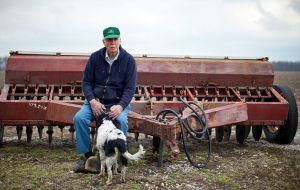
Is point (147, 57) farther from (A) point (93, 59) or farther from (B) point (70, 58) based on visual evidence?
(A) point (93, 59)

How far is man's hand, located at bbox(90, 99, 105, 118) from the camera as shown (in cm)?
546

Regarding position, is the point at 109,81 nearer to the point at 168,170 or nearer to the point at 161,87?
the point at 168,170

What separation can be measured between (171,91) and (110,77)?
9.86ft

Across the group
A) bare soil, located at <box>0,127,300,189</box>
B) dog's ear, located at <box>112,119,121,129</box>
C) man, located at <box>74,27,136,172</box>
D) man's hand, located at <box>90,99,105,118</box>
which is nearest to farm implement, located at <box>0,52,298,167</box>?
bare soil, located at <box>0,127,300,189</box>

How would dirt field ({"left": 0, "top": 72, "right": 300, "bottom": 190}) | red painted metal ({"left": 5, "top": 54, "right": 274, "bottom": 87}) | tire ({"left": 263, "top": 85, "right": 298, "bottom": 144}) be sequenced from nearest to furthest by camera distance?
dirt field ({"left": 0, "top": 72, "right": 300, "bottom": 190})
tire ({"left": 263, "top": 85, "right": 298, "bottom": 144})
red painted metal ({"left": 5, "top": 54, "right": 274, "bottom": 87})

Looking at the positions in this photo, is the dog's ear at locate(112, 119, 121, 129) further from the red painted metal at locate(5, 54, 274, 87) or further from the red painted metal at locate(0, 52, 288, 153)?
the red painted metal at locate(5, 54, 274, 87)

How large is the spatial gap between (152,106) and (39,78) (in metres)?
2.44

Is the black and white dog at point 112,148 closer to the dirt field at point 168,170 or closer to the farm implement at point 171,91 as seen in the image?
the dirt field at point 168,170

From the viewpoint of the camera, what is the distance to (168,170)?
18.9 feet

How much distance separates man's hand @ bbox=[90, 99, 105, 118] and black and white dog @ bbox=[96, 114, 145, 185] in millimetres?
394

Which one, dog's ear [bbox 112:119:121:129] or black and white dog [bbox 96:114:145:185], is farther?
dog's ear [bbox 112:119:121:129]

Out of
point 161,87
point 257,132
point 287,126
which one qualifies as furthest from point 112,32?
point 257,132

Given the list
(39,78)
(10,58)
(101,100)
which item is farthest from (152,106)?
(10,58)

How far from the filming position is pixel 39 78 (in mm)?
8070
